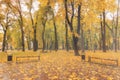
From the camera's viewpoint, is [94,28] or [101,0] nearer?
[101,0]

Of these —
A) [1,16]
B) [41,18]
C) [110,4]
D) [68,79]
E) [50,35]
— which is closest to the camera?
[68,79]

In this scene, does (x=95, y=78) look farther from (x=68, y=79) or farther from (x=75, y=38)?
(x=75, y=38)

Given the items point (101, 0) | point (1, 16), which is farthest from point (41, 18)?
point (101, 0)

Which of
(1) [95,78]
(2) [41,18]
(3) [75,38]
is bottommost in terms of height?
(1) [95,78]

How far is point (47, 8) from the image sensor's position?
156 ft

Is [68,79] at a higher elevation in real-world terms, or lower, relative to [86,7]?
lower

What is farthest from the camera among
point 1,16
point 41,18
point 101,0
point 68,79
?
point 41,18

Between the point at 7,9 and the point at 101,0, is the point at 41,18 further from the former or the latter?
the point at 101,0

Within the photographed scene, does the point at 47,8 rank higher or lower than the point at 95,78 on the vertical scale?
higher

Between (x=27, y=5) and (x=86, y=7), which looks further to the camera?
(x=27, y=5)

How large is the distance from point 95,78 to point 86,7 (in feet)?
75.5

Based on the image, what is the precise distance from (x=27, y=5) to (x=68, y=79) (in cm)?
3682

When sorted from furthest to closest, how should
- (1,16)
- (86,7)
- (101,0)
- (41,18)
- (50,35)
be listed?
1. (50,35)
2. (41,18)
3. (1,16)
4. (86,7)
5. (101,0)

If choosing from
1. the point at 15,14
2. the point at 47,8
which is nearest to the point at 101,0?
the point at 47,8
